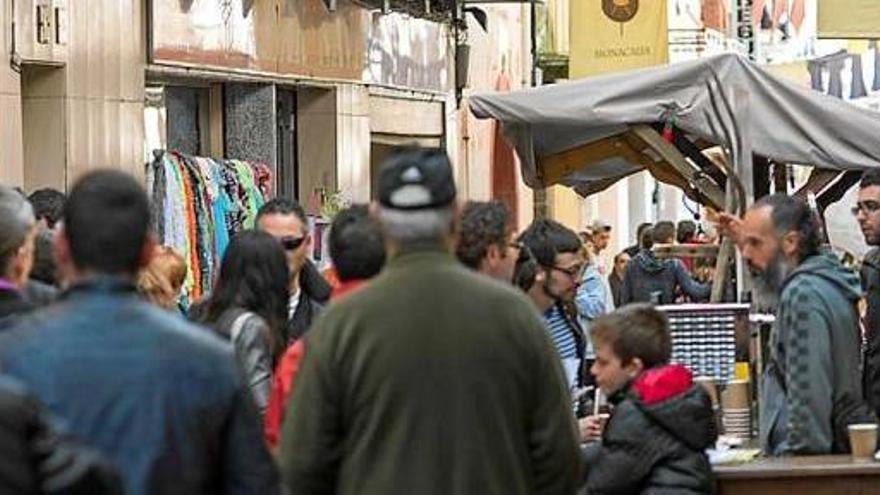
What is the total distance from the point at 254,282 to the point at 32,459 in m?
4.12

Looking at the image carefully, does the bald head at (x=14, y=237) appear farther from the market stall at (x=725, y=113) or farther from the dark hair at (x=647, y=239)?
the dark hair at (x=647, y=239)

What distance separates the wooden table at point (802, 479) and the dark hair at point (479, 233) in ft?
3.69

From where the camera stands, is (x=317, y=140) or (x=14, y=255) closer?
(x=14, y=255)

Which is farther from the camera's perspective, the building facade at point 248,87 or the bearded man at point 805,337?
the building facade at point 248,87

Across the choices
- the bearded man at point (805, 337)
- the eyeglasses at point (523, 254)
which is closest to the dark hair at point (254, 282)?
the eyeglasses at point (523, 254)

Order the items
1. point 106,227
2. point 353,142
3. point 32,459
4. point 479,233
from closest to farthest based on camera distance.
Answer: point 32,459
point 106,227
point 479,233
point 353,142

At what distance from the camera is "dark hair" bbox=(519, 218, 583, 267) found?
1119 centimetres

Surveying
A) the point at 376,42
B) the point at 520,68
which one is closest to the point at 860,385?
the point at 376,42

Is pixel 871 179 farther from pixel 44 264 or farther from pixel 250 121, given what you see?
pixel 250 121

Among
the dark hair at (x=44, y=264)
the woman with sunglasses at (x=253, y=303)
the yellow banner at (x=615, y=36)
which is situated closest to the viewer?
the woman with sunglasses at (x=253, y=303)

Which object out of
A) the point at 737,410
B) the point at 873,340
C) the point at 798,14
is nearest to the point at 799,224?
the point at 873,340

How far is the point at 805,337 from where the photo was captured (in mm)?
9234

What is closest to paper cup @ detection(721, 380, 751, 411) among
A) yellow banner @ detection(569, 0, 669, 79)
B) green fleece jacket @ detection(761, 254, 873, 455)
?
green fleece jacket @ detection(761, 254, 873, 455)

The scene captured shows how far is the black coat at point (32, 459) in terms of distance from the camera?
477cm
